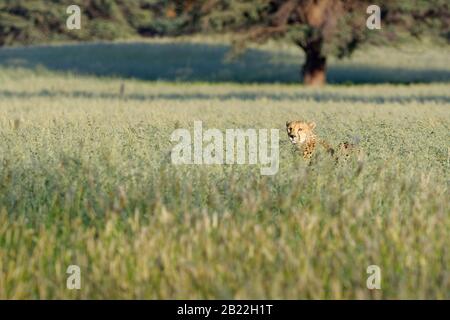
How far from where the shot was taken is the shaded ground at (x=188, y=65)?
44.4 metres

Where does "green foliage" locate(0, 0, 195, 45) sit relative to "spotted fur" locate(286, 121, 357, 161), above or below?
above

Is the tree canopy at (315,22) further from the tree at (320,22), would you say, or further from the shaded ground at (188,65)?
the shaded ground at (188,65)

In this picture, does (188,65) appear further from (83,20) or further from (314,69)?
(83,20)

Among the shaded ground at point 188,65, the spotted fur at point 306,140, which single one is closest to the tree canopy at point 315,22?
the shaded ground at point 188,65

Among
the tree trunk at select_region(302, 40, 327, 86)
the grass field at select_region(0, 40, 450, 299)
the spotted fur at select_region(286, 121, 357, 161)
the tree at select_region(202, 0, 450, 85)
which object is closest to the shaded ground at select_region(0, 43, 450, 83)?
the tree at select_region(202, 0, 450, 85)

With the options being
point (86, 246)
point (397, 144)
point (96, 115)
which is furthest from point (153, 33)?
point (86, 246)

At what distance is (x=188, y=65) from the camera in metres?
48.6

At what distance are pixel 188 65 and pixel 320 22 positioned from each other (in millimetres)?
13043

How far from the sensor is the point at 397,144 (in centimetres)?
1164

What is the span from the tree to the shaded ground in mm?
3390

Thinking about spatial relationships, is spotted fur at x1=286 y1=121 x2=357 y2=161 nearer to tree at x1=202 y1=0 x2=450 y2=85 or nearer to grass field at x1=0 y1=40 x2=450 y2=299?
grass field at x1=0 y1=40 x2=450 y2=299

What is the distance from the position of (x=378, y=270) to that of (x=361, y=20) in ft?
106

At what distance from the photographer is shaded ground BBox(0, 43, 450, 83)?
44406mm

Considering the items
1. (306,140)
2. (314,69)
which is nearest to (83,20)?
(314,69)
